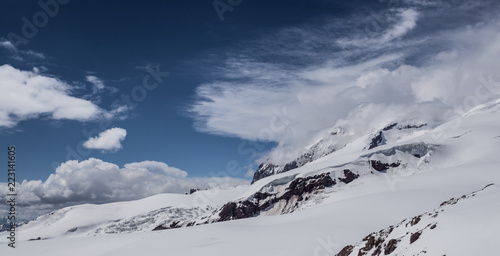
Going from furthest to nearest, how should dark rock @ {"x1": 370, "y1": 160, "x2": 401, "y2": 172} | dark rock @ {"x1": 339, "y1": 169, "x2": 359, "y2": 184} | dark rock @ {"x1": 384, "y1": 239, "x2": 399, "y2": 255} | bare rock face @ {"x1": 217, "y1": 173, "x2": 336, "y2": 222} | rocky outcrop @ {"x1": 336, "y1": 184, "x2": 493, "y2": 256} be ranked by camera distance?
1. dark rock @ {"x1": 370, "y1": 160, "x2": 401, "y2": 172}
2. bare rock face @ {"x1": 217, "y1": 173, "x2": 336, "y2": 222}
3. dark rock @ {"x1": 339, "y1": 169, "x2": 359, "y2": 184}
4. dark rock @ {"x1": 384, "y1": 239, "x2": 399, "y2": 255}
5. rocky outcrop @ {"x1": 336, "y1": 184, "x2": 493, "y2": 256}

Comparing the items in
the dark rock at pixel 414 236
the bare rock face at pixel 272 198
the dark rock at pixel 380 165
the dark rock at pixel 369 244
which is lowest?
the dark rock at pixel 369 244

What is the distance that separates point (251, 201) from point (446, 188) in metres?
128

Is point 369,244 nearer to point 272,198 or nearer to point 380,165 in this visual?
point 380,165

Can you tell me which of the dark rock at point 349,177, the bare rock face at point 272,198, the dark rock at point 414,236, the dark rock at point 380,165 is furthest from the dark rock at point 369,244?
the dark rock at point 380,165

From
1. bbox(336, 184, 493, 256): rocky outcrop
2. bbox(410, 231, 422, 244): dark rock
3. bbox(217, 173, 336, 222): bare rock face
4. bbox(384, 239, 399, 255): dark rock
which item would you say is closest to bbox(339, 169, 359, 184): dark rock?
bbox(217, 173, 336, 222): bare rock face

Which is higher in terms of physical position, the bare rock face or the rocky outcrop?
the bare rock face

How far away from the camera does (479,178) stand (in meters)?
83.1

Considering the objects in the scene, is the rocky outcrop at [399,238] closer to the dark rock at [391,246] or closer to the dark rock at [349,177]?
the dark rock at [391,246]

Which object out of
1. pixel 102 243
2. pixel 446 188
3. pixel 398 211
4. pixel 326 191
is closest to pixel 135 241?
pixel 102 243

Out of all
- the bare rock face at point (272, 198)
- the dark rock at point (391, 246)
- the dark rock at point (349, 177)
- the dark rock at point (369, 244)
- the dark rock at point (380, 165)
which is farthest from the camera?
the dark rock at point (380, 165)

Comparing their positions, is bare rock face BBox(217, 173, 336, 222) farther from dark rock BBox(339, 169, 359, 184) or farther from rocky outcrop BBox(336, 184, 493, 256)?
rocky outcrop BBox(336, 184, 493, 256)

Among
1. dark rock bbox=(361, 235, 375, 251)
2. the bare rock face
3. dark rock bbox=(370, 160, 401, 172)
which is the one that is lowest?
dark rock bbox=(361, 235, 375, 251)

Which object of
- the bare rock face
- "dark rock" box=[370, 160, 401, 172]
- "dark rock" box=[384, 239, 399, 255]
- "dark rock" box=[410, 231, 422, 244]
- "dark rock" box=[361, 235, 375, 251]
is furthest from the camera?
"dark rock" box=[370, 160, 401, 172]

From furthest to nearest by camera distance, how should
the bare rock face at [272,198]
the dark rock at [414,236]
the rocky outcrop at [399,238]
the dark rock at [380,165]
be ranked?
the dark rock at [380,165] < the bare rock face at [272,198] < the rocky outcrop at [399,238] < the dark rock at [414,236]
